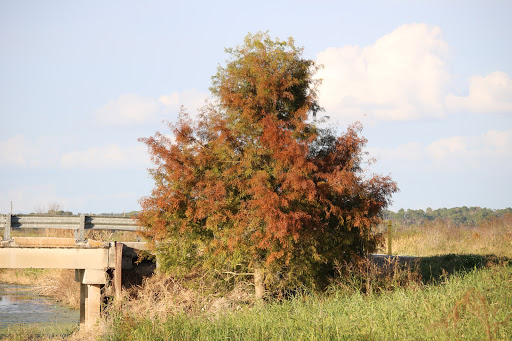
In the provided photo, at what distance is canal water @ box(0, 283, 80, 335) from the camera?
852 inches

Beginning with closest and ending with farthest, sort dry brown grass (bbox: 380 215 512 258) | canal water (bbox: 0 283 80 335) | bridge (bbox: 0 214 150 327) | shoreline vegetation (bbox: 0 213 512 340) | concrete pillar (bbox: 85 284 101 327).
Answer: shoreline vegetation (bbox: 0 213 512 340) → bridge (bbox: 0 214 150 327) → concrete pillar (bbox: 85 284 101 327) → canal water (bbox: 0 283 80 335) → dry brown grass (bbox: 380 215 512 258)

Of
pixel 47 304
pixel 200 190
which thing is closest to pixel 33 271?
pixel 47 304

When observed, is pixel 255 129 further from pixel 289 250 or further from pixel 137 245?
pixel 137 245

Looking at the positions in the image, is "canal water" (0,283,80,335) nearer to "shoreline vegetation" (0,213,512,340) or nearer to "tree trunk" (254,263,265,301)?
"shoreline vegetation" (0,213,512,340)

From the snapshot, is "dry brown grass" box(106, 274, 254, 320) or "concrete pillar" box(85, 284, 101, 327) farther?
"concrete pillar" box(85, 284, 101, 327)

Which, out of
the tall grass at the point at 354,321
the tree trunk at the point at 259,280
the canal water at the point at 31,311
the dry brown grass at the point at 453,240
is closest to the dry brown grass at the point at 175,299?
the tree trunk at the point at 259,280

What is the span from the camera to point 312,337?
891 centimetres

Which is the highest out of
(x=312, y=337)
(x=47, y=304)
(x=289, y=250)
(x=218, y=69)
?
(x=218, y=69)

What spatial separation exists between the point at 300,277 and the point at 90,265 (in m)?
8.21

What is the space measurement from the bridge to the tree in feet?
11.4

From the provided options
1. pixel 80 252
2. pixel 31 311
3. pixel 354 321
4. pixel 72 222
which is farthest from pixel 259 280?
pixel 31 311

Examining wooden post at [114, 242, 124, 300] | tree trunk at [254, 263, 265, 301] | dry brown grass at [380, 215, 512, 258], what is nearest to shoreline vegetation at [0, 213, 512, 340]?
tree trunk at [254, 263, 265, 301]

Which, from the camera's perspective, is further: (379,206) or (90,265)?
(90,265)

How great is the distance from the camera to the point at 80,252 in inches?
768
